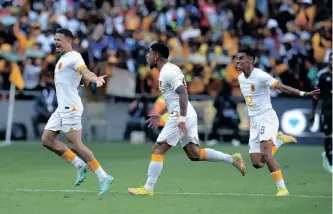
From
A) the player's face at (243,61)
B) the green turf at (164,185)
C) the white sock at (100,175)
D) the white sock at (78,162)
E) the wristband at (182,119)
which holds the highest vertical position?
the player's face at (243,61)

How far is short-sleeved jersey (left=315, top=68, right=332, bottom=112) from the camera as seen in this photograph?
1916 centimetres

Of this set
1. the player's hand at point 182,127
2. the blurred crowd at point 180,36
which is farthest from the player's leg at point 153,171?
the blurred crowd at point 180,36

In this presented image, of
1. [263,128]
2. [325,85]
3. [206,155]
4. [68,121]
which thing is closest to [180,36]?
[325,85]

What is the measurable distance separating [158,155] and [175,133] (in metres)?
0.43

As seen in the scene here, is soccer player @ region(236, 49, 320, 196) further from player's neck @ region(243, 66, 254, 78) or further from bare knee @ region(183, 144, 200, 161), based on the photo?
bare knee @ region(183, 144, 200, 161)

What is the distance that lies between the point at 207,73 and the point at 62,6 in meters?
6.61

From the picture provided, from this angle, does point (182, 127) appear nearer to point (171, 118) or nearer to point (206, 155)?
point (171, 118)

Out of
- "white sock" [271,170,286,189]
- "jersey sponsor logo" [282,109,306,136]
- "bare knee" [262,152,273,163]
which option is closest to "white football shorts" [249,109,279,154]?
"bare knee" [262,152,273,163]

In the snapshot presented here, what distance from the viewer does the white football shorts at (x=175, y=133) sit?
13500 mm

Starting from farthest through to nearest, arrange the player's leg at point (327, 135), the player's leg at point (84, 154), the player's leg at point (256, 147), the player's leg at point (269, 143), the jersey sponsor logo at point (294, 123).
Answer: the jersey sponsor logo at point (294, 123)
the player's leg at point (327, 135)
the player's leg at point (256, 147)
the player's leg at point (269, 143)
the player's leg at point (84, 154)

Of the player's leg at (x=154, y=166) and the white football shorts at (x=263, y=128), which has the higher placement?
the white football shorts at (x=263, y=128)

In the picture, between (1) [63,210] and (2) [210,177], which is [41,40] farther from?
(1) [63,210]

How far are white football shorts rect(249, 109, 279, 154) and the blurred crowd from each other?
41.4ft

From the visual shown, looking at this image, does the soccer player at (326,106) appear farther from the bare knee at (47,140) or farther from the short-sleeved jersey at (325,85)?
the bare knee at (47,140)
